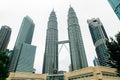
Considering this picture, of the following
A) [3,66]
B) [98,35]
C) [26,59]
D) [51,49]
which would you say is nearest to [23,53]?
[26,59]

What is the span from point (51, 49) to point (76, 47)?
104 ft

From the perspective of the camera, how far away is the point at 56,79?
66000mm

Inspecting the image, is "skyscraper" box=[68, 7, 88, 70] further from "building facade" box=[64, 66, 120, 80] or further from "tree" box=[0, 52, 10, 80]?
"tree" box=[0, 52, 10, 80]

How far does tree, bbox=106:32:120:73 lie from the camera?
15289 millimetres

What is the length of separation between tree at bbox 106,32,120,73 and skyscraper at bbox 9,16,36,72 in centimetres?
14223

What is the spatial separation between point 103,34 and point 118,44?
161682 mm

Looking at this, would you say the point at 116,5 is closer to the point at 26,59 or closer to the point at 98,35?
the point at 98,35

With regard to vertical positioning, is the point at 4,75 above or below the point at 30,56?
below

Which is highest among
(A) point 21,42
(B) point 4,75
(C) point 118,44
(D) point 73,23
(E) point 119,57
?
(D) point 73,23

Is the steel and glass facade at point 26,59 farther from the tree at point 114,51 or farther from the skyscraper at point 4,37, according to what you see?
the tree at point 114,51

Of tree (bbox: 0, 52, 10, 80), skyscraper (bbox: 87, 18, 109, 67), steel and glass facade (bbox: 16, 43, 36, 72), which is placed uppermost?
skyscraper (bbox: 87, 18, 109, 67)

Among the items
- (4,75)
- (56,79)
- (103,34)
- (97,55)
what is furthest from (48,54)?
(4,75)

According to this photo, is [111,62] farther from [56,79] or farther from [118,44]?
[56,79]

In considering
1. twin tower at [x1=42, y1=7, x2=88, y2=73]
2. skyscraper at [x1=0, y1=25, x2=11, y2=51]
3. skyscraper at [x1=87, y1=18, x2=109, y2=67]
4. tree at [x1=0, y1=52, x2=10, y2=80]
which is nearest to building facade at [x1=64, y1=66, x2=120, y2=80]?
tree at [x1=0, y1=52, x2=10, y2=80]
